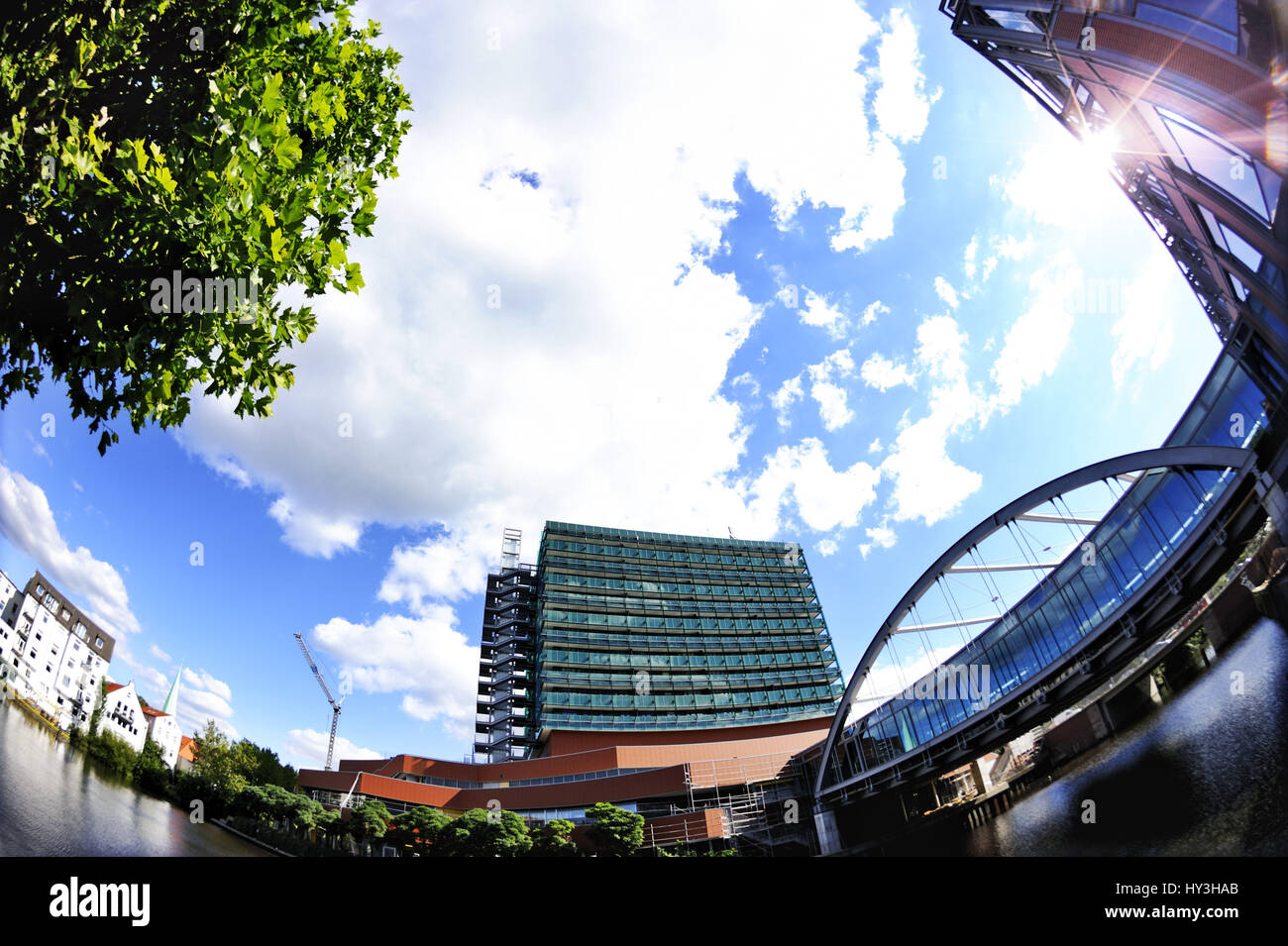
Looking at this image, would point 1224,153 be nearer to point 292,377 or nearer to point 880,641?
point 292,377

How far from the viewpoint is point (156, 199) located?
5.54 m

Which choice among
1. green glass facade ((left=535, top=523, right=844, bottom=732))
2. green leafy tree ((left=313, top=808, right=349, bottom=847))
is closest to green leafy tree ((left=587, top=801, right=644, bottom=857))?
green leafy tree ((left=313, top=808, right=349, bottom=847))

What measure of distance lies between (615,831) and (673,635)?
41970 mm

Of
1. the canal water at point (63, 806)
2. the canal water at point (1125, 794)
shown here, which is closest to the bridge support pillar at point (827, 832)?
the canal water at point (1125, 794)

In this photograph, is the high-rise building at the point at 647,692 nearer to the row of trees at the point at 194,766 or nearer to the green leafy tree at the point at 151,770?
the row of trees at the point at 194,766

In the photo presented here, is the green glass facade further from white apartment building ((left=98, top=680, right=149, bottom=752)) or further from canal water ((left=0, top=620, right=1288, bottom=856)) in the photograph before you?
white apartment building ((left=98, top=680, right=149, bottom=752))

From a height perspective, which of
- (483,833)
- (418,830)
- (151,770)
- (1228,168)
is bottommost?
(483,833)

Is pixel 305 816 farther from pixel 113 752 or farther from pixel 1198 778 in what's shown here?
pixel 1198 778

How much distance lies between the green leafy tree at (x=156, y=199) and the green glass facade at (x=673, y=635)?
62.4 metres

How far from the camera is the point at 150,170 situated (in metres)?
5.45

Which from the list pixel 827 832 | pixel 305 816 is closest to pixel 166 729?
pixel 305 816

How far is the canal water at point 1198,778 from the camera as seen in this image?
15.2 metres

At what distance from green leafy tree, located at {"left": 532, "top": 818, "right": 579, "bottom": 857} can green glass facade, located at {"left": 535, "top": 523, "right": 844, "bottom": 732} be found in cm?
2386
